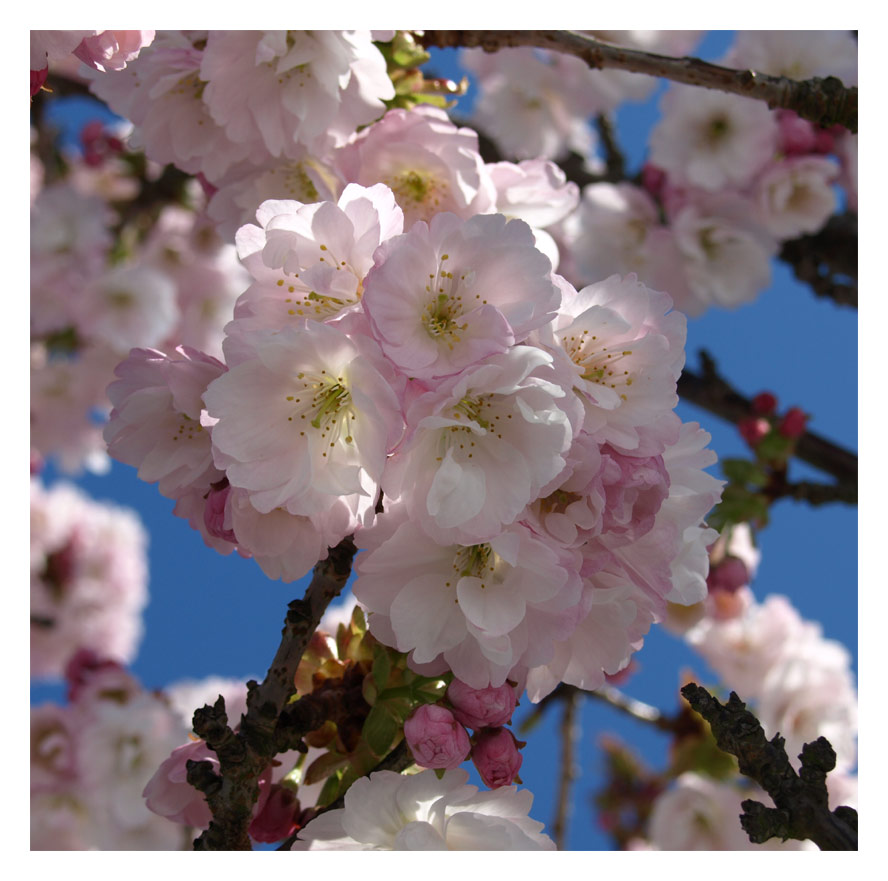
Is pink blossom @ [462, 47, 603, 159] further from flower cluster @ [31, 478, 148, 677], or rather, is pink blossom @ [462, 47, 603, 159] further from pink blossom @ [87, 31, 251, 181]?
flower cluster @ [31, 478, 148, 677]

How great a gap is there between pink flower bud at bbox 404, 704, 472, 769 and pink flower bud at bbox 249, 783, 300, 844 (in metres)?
0.27

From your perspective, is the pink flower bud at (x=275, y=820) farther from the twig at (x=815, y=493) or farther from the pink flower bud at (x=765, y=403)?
the pink flower bud at (x=765, y=403)

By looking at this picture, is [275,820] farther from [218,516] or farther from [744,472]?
[744,472]

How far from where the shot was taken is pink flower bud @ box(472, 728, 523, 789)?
1.03m

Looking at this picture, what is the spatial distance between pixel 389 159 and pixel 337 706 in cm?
73

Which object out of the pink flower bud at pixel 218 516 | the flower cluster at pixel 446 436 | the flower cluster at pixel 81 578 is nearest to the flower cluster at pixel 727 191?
the flower cluster at pixel 446 436

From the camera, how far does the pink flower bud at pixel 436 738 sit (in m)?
0.99

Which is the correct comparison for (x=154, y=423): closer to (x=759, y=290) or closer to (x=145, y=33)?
(x=145, y=33)

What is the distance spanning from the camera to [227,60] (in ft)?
4.20

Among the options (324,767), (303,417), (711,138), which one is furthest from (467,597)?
(711,138)

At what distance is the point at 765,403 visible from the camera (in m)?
2.43

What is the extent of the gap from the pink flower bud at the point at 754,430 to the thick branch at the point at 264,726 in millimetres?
1573

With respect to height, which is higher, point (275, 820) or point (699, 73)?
point (699, 73)

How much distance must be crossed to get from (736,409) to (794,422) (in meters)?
0.30
